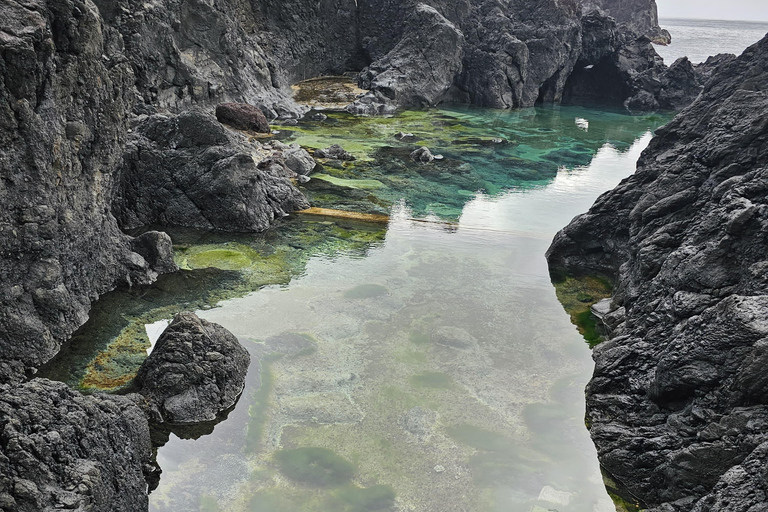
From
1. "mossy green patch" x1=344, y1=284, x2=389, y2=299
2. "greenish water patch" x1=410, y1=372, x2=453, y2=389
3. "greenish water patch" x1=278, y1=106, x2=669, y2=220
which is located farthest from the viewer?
"greenish water patch" x1=278, y1=106, x2=669, y2=220

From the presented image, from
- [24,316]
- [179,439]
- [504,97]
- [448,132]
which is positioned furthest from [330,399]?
[504,97]

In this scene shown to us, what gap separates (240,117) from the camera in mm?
18609

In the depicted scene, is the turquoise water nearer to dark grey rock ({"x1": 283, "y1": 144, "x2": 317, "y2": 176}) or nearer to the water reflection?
the water reflection

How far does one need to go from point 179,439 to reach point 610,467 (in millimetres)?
3704

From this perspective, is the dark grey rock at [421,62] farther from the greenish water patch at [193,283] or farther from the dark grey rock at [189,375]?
the dark grey rock at [189,375]

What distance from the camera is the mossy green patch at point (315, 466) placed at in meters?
5.45

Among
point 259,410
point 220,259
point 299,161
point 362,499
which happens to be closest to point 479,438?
point 362,499

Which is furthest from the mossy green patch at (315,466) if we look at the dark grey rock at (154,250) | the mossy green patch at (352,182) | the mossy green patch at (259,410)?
the mossy green patch at (352,182)

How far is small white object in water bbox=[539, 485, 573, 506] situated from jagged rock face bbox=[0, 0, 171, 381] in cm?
486

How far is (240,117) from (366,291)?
437 inches

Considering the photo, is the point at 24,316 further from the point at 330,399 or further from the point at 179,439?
the point at 330,399

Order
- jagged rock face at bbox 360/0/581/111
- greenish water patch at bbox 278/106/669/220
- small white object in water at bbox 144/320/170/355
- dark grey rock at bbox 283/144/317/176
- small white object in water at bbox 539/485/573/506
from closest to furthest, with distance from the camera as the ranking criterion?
small white object in water at bbox 539/485/573/506, small white object in water at bbox 144/320/170/355, greenish water patch at bbox 278/106/669/220, dark grey rock at bbox 283/144/317/176, jagged rock face at bbox 360/0/581/111

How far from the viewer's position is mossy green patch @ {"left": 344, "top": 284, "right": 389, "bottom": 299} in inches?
352

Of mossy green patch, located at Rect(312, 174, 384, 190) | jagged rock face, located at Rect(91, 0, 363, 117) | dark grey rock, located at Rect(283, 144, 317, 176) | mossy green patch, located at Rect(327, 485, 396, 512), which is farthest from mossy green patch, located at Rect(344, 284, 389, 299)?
jagged rock face, located at Rect(91, 0, 363, 117)
